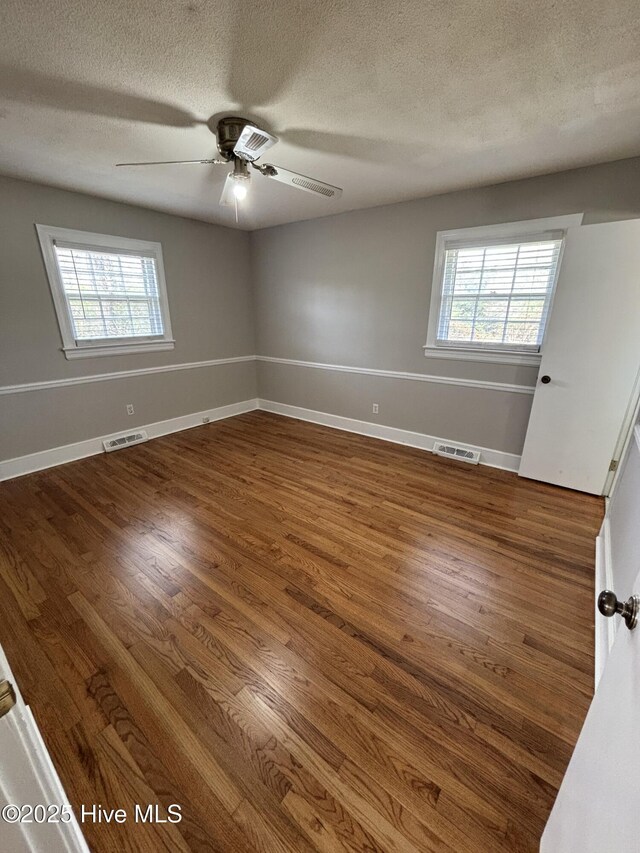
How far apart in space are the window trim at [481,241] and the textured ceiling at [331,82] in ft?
1.20

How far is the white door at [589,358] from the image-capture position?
7.86 feet

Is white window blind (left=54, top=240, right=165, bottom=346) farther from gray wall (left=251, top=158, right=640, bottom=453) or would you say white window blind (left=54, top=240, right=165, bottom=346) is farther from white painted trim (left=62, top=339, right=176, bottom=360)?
gray wall (left=251, top=158, right=640, bottom=453)

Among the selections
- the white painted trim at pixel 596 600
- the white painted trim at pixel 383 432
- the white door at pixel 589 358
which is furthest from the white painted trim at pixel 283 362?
the white painted trim at pixel 596 600

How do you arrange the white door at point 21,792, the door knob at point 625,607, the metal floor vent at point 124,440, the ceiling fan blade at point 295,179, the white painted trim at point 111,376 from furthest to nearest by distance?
1. the metal floor vent at point 124,440
2. the white painted trim at point 111,376
3. the ceiling fan blade at point 295,179
4. the door knob at point 625,607
5. the white door at point 21,792

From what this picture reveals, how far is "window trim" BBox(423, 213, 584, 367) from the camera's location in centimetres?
267

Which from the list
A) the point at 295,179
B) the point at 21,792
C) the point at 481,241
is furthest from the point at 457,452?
the point at 21,792

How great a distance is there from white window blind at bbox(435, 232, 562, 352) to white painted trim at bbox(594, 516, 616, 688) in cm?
160

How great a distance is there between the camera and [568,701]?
4.38 feet

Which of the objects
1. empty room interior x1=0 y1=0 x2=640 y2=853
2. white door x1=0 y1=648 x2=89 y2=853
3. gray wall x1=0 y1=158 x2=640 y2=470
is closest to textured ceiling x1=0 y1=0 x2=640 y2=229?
empty room interior x1=0 y1=0 x2=640 y2=853

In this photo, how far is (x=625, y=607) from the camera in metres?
0.66

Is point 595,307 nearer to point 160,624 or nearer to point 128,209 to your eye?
point 160,624

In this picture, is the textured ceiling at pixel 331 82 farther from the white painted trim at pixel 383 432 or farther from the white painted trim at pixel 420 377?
the white painted trim at pixel 383 432

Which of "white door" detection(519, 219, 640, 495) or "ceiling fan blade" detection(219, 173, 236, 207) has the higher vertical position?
"ceiling fan blade" detection(219, 173, 236, 207)

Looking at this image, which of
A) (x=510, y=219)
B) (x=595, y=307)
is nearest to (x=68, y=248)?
(x=510, y=219)
